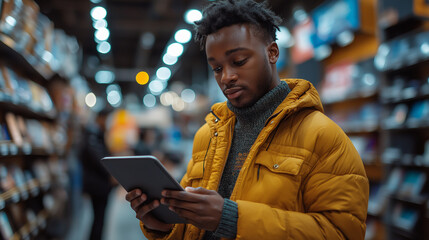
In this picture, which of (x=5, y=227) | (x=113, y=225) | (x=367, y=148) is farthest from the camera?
(x=113, y=225)

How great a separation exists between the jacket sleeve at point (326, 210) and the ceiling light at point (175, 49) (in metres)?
7.36

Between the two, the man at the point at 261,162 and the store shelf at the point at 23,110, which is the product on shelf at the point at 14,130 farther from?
the man at the point at 261,162

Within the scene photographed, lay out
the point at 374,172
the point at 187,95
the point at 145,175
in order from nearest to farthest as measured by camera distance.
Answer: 1. the point at 145,175
2. the point at 374,172
3. the point at 187,95

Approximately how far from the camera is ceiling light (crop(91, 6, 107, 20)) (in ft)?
17.4

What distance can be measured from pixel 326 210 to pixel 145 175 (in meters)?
0.59

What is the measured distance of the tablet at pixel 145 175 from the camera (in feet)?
3.22

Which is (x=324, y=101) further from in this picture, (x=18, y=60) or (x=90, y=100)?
(x=90, y=100)

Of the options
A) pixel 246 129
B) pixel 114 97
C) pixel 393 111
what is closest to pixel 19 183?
pixel 246 129

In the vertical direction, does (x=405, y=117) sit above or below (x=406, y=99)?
below

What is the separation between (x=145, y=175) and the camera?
3.43 feet

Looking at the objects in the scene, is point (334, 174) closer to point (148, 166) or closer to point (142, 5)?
point (148, 166)

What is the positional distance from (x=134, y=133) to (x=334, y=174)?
1130cm

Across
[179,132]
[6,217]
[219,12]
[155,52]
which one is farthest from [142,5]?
[219,12]

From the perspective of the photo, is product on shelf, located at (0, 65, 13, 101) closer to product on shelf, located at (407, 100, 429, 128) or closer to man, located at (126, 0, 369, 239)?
man, located at (126, 0, 369, 239)
